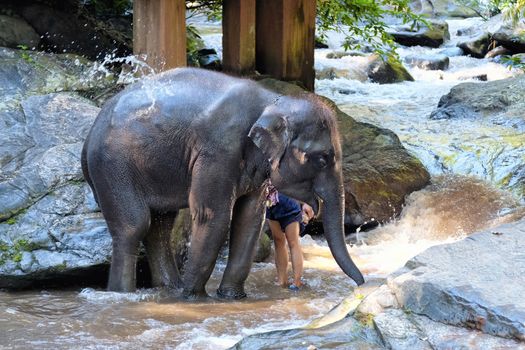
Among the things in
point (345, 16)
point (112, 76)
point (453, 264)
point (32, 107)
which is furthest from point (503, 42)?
point (453, 264)

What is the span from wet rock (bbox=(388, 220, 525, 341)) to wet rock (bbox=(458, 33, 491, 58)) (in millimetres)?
16989

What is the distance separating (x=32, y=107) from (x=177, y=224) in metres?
1.93

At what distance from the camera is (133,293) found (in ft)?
23.0

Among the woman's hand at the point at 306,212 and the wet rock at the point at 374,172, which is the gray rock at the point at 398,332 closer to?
the woman's hand at the point at 306,212

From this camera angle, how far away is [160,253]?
24.1 ft

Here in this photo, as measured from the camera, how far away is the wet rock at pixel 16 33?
10.3 meters

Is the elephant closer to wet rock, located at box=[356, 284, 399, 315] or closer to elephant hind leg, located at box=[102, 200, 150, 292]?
elephant hind leg, located at box=[102, 200, 150, 292]

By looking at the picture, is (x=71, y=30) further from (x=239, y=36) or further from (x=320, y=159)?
(x=320, y=159)

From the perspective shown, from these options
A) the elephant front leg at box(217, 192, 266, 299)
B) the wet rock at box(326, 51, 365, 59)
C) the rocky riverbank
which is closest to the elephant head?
the elephant front leg at box(217, 192, 266, 299)

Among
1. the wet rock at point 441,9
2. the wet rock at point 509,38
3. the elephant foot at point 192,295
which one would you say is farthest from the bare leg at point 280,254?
the wet rock at point 441,9

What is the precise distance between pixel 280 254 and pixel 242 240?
0.82m

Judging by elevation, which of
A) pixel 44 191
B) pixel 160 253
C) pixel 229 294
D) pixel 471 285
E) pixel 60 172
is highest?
pixel 471 285

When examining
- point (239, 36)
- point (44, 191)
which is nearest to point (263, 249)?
point (44, 191)

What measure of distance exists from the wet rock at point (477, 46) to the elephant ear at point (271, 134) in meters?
16.2
